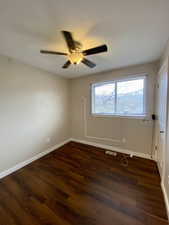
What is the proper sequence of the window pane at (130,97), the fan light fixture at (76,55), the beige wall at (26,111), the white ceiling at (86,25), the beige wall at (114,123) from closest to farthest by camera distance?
the white ceiling at (86,25) → the fan light fixture at (76,55) → the beige wall at (26,111) → the beige wall at (114,123) → the window pane at (130,97)

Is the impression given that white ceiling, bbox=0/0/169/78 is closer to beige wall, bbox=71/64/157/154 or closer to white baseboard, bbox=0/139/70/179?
beige wall, bbox=71/64/157/154

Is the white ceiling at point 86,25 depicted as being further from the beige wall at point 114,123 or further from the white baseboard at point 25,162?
the white baseboard at point 25,162

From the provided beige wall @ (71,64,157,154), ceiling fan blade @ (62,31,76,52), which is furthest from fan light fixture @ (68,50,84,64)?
beige wall @ (71,64,157,154)

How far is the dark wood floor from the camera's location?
1353 millimetres

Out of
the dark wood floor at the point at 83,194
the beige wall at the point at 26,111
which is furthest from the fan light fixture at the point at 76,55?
the dark wood floor at the point at 83,194

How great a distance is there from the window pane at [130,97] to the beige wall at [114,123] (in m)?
0.19

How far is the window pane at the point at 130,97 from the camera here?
2.74 m

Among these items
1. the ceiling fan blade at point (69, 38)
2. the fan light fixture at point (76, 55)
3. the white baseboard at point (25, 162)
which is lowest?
the white baseboard at point (25, 162)

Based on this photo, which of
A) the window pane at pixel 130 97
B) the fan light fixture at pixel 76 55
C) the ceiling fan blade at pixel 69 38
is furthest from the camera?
the window pane at pixel 130 97

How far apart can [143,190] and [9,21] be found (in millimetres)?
2970

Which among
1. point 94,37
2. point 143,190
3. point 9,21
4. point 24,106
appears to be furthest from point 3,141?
point 143,190

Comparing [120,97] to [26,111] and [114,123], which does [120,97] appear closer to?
[114,123]

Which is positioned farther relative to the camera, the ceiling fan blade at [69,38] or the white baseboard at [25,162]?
the white baseboard at [25,162]

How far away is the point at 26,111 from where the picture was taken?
98.4 inches
